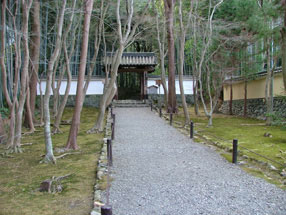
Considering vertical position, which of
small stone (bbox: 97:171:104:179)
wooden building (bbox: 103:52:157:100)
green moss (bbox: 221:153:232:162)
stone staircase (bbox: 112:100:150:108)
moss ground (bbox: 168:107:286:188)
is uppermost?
wooden building (bbox: 103:52:157:100)

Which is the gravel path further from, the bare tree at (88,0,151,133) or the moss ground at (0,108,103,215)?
the bare tree at (88,0,151,133)

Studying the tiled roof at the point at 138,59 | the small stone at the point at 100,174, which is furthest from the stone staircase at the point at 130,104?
the small stone at the point at 100,174

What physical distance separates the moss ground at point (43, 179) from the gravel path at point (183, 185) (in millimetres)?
490

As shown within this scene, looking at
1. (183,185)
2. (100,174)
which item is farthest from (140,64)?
(183,185)

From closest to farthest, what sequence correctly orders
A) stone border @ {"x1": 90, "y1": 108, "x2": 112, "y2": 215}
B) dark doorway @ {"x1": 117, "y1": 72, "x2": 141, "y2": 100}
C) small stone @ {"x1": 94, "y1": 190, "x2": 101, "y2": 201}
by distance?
stone border @ {"x1": 90, "y1": 108, "x2": 112, "y2": 215}, small stone @ {"x1": 94, "y1": 190, "x2": 101, "y2": 201}, dark doorway @ {"x1": 117, "y1": 72, "x2": 141, "y2": 100}

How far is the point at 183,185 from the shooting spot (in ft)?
16.7

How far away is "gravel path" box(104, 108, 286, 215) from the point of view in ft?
13.4

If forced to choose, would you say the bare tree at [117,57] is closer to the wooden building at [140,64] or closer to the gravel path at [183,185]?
the gravel path at [183,185]

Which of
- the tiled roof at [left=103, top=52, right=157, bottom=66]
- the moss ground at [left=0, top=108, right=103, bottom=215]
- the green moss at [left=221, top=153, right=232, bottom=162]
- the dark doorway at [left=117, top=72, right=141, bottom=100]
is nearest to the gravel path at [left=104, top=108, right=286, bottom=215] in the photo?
the green moss at [left=221, top=153, right=232, bottom=162]

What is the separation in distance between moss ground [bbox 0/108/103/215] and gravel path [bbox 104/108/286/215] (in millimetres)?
490

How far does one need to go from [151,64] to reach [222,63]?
6244 millimetres

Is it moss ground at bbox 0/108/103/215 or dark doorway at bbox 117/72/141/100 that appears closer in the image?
moss ground at bbox 0/108/103/215

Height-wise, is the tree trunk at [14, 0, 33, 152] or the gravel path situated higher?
the tree trunk at [14, 0, 33, 152]

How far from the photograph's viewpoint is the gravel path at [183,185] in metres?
4.07
